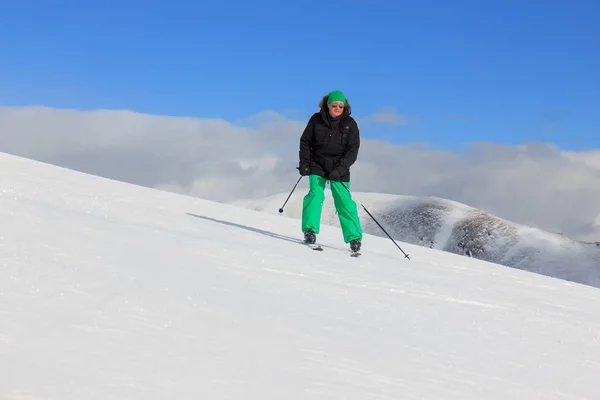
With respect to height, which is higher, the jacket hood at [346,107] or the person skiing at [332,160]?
the jacket hood at [346,107]

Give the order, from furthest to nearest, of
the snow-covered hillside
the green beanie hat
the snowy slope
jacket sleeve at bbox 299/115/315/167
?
the snow-covered hillside → jacket sleeve at bbox 299/115/315/167 → the green beanie hat → the snowy slope

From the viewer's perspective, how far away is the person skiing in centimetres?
1080

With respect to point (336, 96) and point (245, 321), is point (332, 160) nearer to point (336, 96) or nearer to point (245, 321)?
point (336, 96)

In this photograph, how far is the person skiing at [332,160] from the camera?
1080 cm

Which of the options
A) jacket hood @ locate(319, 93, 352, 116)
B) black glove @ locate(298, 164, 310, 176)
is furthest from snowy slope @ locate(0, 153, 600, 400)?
jacket hood @ locate(319, 93, 352, 116)

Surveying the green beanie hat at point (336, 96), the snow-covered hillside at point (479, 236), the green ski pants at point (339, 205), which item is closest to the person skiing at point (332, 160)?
the green ski pants at point (339, 205)

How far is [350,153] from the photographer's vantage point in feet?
35.9

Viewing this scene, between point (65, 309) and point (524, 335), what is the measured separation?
14.4ft

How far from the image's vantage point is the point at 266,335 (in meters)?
5.34

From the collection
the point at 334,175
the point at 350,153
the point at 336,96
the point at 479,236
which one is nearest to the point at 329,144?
the point at 350,153

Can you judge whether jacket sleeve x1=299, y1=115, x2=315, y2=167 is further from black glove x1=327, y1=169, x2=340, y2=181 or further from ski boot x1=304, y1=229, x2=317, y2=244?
ski boot x1=304, y1=229, x2=317, y2=244

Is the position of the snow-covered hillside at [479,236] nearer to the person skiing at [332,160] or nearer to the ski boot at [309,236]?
the ski boot at [309,236]

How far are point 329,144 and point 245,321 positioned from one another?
5.61 metres

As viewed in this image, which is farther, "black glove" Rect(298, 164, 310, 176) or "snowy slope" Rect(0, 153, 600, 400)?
"black glove" Rect(298, 164, 310, 176)
